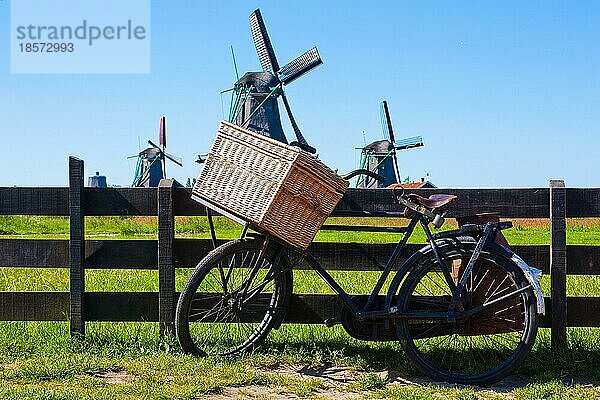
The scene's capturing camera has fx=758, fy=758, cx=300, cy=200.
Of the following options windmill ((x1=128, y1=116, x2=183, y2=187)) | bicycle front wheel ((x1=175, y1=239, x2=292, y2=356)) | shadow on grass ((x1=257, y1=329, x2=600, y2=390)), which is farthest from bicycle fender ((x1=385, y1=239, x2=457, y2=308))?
windmill ((x1=128, y1=116, x2=183, y2=187))

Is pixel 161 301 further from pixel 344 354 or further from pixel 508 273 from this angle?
pixel 508 273

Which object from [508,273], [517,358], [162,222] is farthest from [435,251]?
[162,222]

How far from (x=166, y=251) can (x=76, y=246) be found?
72 cm

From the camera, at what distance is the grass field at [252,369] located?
15.5ft

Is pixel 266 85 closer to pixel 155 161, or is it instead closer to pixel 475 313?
pixel 155 161

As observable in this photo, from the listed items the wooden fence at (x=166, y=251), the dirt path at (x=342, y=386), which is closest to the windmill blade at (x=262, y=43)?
the wooden fence at (x=166, y=251)

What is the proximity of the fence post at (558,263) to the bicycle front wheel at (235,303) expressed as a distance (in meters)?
1.97

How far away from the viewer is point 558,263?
562 cm

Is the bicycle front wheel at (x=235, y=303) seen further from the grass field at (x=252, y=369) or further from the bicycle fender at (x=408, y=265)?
the bicycle fender at (x=408, y=265)

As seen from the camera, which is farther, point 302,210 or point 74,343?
point 74,343

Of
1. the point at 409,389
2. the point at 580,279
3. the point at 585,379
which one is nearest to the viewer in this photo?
the point at 409,389

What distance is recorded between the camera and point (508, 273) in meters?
5.07

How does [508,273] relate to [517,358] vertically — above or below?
above

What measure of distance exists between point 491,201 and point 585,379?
56.3 inches
